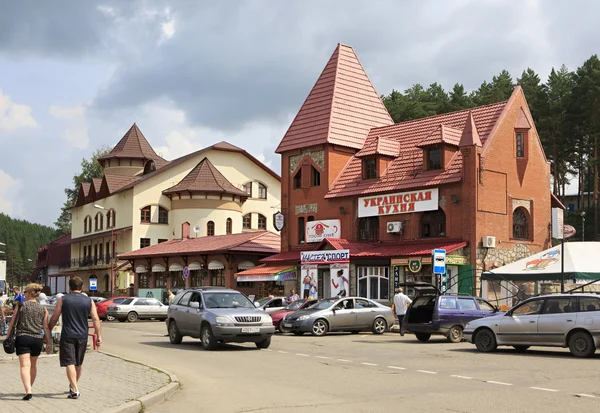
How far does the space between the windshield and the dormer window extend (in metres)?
22.4

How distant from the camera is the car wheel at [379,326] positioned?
29.1 metres

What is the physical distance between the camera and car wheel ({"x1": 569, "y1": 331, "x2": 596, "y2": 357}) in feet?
62.2

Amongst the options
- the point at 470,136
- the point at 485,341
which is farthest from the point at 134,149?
the point at 485,341

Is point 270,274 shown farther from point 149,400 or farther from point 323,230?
point 149,400

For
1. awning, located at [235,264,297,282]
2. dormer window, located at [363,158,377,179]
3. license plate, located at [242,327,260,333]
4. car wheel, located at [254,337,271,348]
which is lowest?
car wheel, located at [254,337,271,348]

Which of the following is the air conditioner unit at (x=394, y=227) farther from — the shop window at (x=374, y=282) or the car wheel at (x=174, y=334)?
the car wheel at (x=174, y=334)

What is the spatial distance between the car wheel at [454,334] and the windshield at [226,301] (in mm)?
6619

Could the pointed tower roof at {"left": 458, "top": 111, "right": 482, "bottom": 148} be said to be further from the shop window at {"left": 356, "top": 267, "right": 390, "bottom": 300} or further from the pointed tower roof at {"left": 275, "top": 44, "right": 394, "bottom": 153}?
the pointed tower roof at {"left": 275, "top": 44, "right": 394, "bottom": 153}

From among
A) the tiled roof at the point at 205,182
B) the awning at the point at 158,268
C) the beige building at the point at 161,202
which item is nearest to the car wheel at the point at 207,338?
the awning at the point at 158,268

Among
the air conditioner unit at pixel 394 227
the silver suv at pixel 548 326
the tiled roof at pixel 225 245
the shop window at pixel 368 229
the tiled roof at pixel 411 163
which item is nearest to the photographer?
the silver suv at pixel 548 326

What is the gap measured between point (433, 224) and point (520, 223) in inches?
195

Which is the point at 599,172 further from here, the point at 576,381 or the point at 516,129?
the point at 576,381

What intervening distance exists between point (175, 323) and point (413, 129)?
83.8ft

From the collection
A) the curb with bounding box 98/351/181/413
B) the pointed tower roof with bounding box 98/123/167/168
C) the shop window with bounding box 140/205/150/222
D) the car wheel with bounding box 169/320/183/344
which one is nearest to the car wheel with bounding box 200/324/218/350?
the car wheel with bounding box 169/320/183/344
